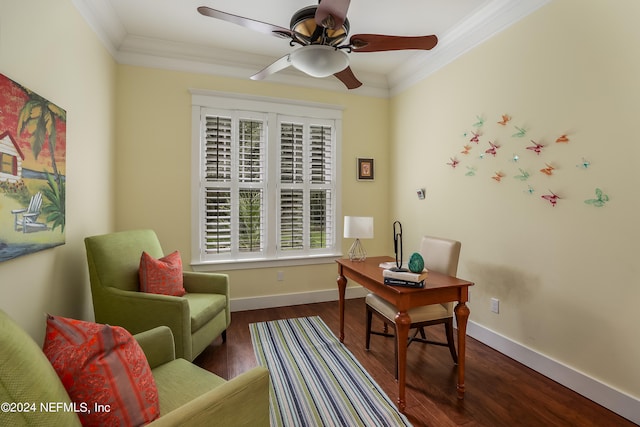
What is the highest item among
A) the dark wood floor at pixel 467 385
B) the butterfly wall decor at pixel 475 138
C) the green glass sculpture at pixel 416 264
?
the butterfly wall decor at pixel 475 138

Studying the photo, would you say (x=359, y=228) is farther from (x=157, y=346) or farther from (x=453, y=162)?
(x=157, y=346)

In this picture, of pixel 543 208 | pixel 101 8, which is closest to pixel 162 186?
pixel 101 8

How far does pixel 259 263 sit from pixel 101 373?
259 cm

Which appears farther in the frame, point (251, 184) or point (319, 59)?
point (251, 184)

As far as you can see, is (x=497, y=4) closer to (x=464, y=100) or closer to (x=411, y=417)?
(x=464, y=100)

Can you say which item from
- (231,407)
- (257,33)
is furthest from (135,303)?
(257,33)

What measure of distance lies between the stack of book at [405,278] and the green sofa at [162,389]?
3.36 ft

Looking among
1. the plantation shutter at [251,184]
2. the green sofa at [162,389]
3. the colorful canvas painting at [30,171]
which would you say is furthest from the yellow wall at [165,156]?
the green sofa at [162,389]

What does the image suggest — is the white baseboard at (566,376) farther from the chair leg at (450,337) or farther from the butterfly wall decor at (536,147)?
the butterfly wall decor at (536,147)

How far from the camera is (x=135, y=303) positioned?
6.75ft

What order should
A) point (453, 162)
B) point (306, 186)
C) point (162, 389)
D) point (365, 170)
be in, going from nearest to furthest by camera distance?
point (162, 389), point (453, 162), point (306, 186), point (365, 170)

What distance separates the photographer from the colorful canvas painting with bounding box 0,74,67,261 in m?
1.49

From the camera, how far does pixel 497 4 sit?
242 centimetres

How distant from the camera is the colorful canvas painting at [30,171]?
4.87 feet
